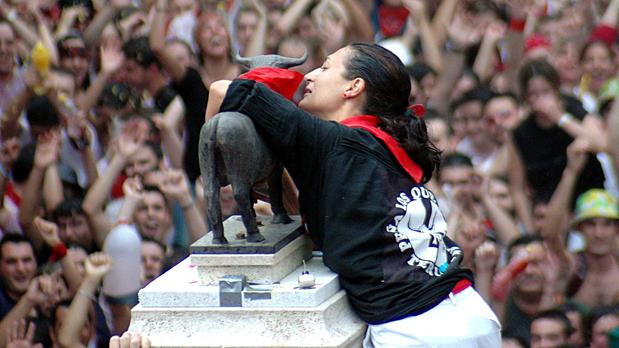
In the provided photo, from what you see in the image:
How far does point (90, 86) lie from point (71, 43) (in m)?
0.40

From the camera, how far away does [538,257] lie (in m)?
7.35

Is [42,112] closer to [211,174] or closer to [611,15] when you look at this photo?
[211,174]

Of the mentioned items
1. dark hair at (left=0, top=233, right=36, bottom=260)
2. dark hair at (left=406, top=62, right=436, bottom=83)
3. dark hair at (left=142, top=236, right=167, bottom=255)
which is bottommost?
dark hair at (left=142, top=236, right=167, bottom=255)

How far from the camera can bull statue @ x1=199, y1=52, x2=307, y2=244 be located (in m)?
4.72

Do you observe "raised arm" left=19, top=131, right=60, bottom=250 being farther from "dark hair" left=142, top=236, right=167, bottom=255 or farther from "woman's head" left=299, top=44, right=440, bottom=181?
"woman's head" left=299, top=44, right=440, bottom=181

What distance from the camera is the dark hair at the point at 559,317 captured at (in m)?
6.92

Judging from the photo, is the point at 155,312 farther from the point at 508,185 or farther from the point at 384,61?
the point at 508,185

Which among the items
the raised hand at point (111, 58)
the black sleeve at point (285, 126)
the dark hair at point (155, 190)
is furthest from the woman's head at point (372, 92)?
the raised hand at point (111, 58)

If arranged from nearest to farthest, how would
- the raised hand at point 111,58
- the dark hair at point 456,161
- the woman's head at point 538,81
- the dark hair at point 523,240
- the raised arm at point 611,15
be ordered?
the dark hair at point 523,240 → the dark hair at point 456,161 → the woman's head at point 538,81 → the raised hand at point 111,58 → the raised arm at point 611,15

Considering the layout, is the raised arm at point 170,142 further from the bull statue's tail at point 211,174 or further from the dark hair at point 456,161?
the bull statue's tail at point 211,174

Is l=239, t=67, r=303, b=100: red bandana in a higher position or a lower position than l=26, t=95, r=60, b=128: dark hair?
higher

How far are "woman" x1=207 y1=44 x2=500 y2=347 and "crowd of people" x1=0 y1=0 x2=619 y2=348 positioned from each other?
0.76 metres

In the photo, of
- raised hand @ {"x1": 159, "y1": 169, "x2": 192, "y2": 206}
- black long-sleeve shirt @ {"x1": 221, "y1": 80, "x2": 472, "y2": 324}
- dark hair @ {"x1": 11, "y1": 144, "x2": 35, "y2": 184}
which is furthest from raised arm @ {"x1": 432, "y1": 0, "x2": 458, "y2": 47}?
black long-sleeve shirt @ {"x1": 221, "y1": 80, "x2": 472, "y2": 324}

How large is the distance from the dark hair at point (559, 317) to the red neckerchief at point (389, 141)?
206cm
